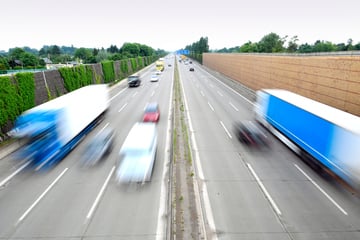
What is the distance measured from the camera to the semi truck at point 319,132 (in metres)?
10.1

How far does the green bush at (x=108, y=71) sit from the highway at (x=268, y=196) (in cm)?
3510

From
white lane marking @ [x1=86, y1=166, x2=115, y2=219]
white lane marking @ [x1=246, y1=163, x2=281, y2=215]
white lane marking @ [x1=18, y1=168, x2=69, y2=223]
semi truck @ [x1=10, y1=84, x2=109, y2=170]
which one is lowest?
white lane marking @ [x1=246, y1=163, x2=281, y2=215]

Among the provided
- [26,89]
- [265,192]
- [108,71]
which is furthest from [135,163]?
[108,71]

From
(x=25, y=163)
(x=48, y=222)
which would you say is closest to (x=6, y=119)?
(x=25, y=163)

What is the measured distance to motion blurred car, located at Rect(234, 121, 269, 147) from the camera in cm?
1686

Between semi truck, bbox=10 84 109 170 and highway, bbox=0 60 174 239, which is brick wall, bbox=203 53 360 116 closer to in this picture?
highway, bbox=0 60 174 239

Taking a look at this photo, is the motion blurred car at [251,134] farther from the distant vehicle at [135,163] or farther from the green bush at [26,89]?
the green bush at [26,89]

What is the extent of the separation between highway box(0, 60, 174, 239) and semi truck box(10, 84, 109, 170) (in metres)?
0.83

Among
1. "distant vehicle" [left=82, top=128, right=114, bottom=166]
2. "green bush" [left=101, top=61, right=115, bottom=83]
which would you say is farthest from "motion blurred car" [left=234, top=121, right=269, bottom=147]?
"green bush" [left=101, top=61, right=115, bottom=83]

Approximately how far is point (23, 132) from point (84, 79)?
81.2 ft

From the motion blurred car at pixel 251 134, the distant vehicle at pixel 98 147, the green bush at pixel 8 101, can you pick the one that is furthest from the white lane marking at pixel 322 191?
the green bush at pixel 8 101

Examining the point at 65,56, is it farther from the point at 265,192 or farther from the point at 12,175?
the point at 265,192

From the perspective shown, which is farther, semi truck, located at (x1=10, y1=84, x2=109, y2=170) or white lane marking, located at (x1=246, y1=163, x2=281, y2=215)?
semi truck, located at (x1=10, y1=84, x2=109, y2=170)

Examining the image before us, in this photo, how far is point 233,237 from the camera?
8289mm
